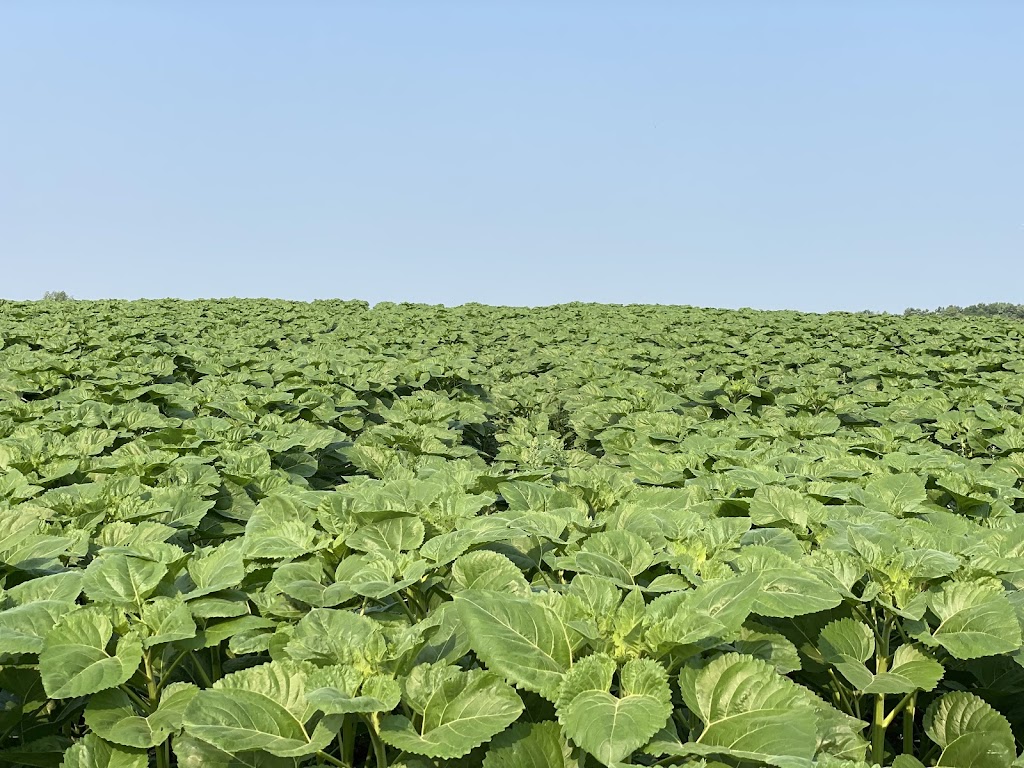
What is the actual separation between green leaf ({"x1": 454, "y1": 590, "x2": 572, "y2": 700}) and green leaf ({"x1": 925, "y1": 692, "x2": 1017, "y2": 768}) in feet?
3.85

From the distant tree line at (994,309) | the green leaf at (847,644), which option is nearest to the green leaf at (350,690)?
the green leaf at (847,644)

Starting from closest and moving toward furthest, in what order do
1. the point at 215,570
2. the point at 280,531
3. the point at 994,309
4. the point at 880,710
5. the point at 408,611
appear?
the point at 880,710, the point at 408,611, the point at 215,570, the point at 280,531, the point at 994,309

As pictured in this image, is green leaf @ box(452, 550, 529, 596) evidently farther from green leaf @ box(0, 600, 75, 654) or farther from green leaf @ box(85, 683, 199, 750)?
green leaf @ box(0, 600, 75, 654)

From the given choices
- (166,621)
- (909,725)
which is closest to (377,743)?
(166,621)

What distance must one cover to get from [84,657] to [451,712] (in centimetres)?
Answer: 105

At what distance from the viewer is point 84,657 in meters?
1.88

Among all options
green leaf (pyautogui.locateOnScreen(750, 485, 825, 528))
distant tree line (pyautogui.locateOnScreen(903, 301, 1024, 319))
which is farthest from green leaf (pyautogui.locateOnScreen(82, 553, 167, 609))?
distant tree line (pyautogui.locateOnScreen(903, 301, 1024, 319))

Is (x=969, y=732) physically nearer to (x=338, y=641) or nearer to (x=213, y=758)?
(x=338, y=641)

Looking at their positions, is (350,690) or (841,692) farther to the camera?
(841,692)

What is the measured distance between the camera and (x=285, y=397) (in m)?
6.75

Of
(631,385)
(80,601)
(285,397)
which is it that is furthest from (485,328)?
(80,601)

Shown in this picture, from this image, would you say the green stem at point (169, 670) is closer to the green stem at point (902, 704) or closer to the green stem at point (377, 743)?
the green stem at point (377, 743)

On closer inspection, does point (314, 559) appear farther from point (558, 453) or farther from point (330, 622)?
point (558, 453)

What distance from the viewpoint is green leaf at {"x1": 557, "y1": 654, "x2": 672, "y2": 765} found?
4.59ft
